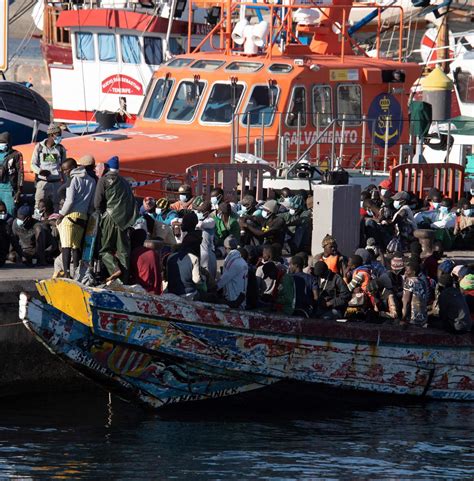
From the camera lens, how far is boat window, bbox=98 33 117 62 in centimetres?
3553

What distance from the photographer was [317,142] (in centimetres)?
2136

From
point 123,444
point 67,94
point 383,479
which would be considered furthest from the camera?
point 67,94

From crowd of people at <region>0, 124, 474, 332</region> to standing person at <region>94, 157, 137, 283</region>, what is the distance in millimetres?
10

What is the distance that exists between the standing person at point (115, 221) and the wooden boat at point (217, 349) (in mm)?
616

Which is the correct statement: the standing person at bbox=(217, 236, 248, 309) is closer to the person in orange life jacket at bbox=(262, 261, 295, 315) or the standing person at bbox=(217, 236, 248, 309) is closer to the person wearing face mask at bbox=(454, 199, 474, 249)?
the person in orange life jacket at bbox=(262, 261, 295, 315)

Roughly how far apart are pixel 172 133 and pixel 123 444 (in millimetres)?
10383

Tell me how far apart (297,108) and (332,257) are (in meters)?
7.21

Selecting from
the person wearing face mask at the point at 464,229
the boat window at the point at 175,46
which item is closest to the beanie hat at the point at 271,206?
the person wearing face mask at the point at 464,229

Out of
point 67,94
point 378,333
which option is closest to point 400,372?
point 378,333

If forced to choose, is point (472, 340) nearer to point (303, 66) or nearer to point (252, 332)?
point (252, 332)

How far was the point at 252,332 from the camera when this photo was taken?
45.6 ft

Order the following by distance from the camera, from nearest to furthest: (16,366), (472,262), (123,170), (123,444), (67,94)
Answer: (123,444) < (16,366) < (472,262) < (123,170) < (67,94)

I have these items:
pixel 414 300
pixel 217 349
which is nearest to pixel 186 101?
pixel 414 300

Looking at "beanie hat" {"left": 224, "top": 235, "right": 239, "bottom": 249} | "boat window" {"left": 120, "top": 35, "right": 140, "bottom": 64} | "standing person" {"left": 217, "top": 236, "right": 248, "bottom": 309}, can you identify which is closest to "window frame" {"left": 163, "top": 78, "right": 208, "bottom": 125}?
"beanie hat" {"left": 224, "top": 235, "right": 239, "bottom": 249}
